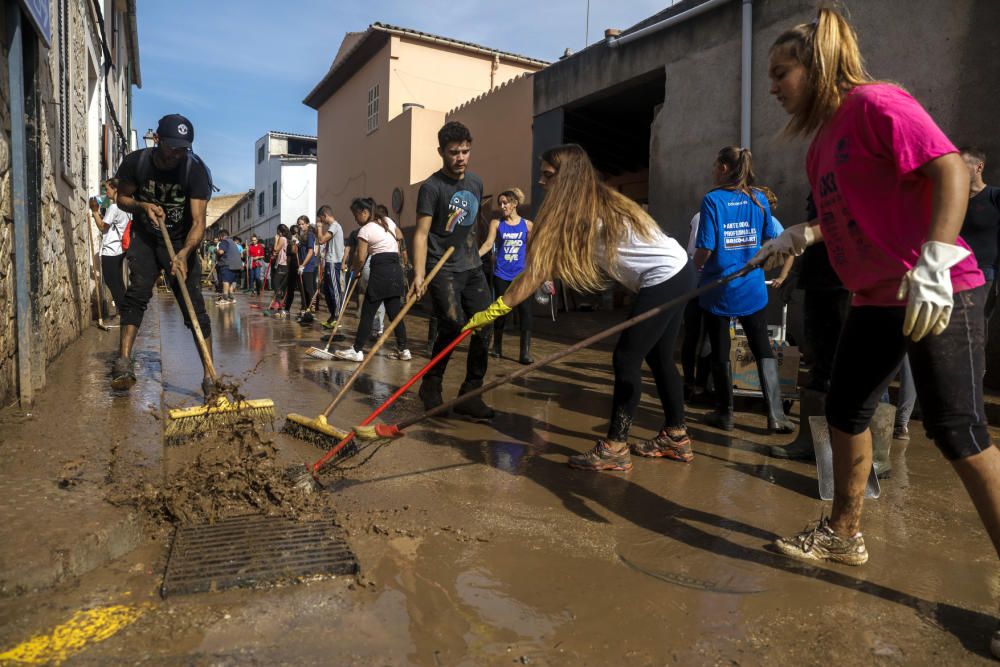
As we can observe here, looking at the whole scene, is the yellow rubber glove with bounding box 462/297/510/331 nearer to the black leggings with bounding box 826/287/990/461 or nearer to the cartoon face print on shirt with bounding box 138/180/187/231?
the black leggings with bounding box 826/287/990/461

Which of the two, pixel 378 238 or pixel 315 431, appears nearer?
pixel 315 431

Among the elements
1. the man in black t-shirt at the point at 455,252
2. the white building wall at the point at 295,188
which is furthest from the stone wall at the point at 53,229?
the white building wall at the point at 295,188

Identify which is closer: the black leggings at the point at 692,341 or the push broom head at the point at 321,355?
the black leggings at the point at 692,341

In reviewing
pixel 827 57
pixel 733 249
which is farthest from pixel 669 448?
pixel 827 57

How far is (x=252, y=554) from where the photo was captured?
234 centimetres

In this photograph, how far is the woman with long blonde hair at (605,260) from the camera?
10.9 ft

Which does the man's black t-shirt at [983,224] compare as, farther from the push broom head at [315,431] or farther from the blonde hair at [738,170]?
the push broom head at [315,431]

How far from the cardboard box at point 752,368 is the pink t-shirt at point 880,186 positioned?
2.82 metres

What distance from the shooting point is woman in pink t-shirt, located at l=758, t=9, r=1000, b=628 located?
6.49ft

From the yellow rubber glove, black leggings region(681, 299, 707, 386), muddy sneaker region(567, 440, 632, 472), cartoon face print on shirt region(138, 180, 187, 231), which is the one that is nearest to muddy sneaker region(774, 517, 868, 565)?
muddy sneaker region(567, 440, 632, 472)

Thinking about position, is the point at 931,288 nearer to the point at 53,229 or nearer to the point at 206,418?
the point at 206,418

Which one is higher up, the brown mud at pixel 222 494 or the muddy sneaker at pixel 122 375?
the muddy sneaker at pixel 122 375

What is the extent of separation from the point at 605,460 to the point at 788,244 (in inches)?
52.9

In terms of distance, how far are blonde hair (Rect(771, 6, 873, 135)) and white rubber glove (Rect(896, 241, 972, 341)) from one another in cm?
62
